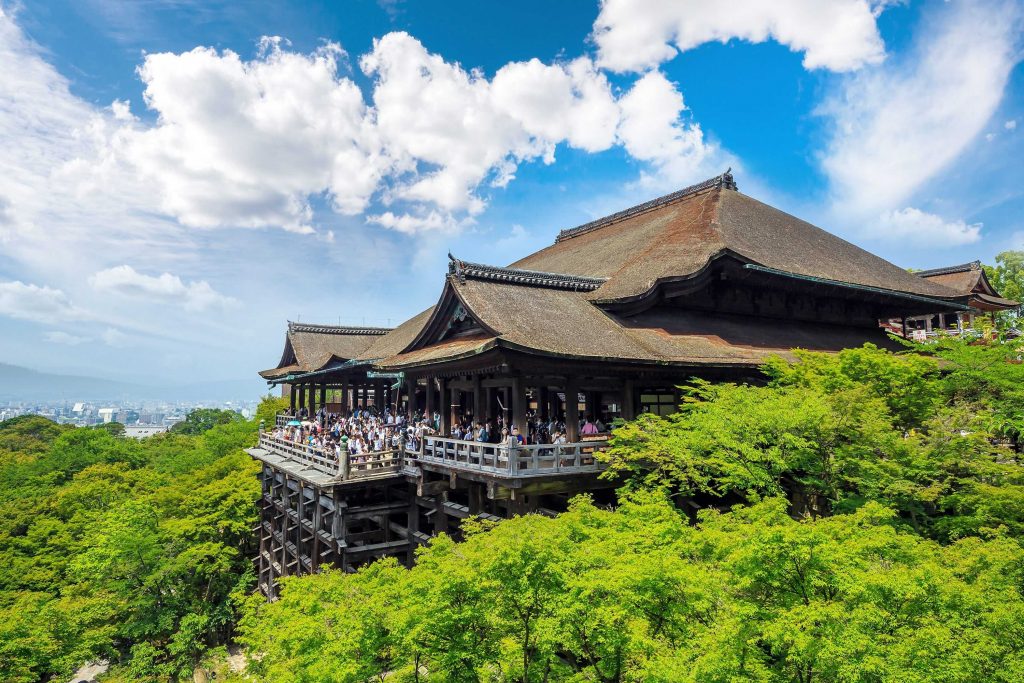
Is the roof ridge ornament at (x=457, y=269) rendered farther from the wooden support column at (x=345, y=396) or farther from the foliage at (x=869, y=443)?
the wooden support column at (x=345, y=396)

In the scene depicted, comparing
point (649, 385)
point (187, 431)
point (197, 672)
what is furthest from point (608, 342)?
point (187, 431)

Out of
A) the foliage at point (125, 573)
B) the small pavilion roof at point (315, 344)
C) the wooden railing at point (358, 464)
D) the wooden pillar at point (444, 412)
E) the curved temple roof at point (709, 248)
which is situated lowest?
the foliage at point (125, 573)

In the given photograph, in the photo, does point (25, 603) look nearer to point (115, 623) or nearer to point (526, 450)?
point (115, 623)

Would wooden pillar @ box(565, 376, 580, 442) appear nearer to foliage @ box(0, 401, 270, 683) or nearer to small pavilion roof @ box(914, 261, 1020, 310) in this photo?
foliage @ box(0, 401, 270, 683)

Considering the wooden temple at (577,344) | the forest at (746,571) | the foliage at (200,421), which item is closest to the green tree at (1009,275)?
the wooden temple at (577,344)

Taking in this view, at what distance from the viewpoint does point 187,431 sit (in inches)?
4114

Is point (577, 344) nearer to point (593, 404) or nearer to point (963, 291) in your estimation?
point (593, 404)

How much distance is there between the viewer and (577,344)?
16.7 metres

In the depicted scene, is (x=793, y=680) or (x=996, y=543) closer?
(x=793, y=680)

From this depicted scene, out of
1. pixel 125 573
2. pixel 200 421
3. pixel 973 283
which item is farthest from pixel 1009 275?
pixel 200 421

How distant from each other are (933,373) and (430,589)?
15.2 meters

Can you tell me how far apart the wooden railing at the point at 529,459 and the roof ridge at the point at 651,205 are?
64.9 ft

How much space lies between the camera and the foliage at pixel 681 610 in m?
7.45

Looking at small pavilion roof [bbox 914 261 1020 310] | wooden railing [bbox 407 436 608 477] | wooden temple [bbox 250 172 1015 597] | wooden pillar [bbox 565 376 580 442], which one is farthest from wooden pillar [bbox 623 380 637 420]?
small pavilion roof [bbox 914 261 1020 310]
